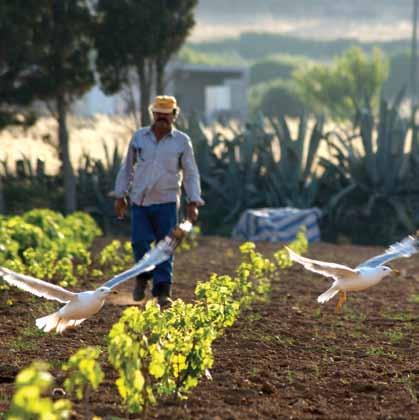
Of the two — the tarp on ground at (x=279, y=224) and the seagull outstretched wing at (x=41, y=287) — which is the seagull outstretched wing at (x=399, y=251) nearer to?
the seagull outstretched wing at (x=41, y=287)

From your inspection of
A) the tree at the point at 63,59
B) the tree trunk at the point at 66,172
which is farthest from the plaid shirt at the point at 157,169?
the tree trunk at the point at 66,172

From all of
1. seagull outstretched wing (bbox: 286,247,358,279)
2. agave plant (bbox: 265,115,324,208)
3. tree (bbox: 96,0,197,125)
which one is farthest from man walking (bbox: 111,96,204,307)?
tree (bbox: 96,0,197,125)

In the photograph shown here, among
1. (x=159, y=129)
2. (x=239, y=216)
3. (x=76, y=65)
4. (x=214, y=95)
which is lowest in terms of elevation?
(x=214, y=95)

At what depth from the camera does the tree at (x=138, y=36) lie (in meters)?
17.9

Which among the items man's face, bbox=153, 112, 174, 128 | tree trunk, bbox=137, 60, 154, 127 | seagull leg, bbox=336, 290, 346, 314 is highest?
man's face, bbox=153, 112, 174, 128

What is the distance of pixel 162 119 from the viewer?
8602mm

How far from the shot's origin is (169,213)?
29.2 ft

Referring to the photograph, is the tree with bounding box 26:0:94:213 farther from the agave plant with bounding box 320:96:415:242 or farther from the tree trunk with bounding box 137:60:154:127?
the agave plant with bounding box 320:96:415:242

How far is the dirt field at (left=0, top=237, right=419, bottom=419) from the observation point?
5617 mm

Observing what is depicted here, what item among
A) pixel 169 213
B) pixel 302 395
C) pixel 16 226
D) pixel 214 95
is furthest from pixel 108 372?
pixel 214 95

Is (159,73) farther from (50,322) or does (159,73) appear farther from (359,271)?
(50,322)

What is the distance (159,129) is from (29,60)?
839cm

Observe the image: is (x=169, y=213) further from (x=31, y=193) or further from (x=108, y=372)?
(x=31, y=193)

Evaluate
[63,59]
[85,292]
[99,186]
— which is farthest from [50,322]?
[99,186]
